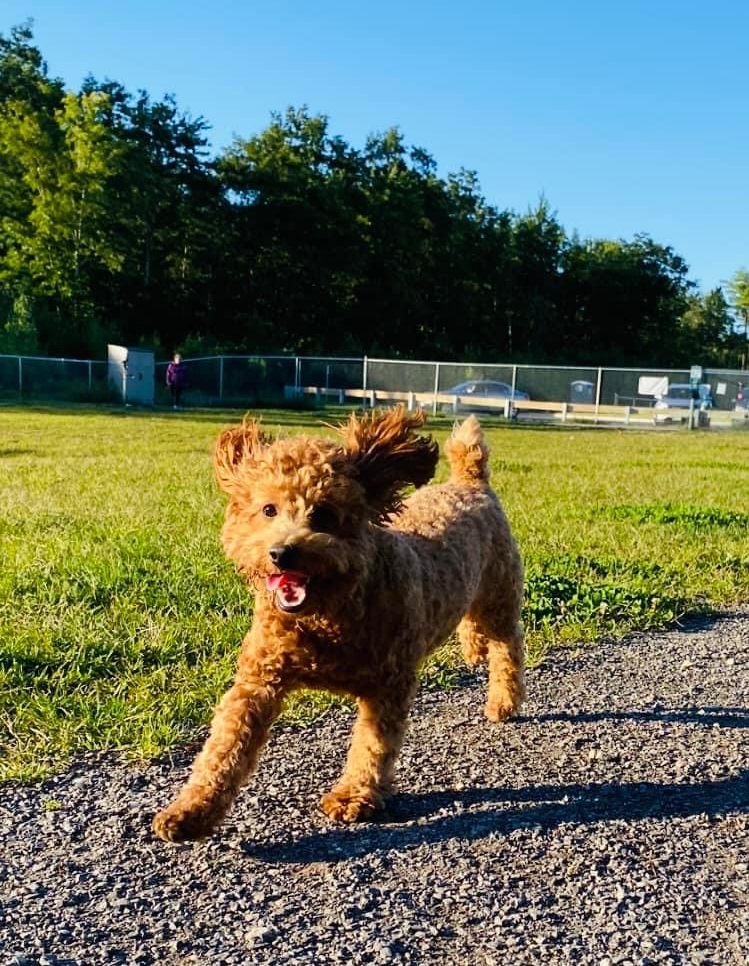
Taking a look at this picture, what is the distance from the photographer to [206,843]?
2689 mm

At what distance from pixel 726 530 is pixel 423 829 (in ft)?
19.6

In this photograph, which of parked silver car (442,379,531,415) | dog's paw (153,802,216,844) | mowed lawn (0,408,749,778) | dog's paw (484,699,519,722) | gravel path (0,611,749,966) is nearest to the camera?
gravel path (0,611,749,966)

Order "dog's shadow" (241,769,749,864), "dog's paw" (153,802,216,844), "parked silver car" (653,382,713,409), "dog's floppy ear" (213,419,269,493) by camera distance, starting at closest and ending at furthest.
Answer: "dog's paw" (153,802,216,844)
"dog's shadow" (241,769,749,864)
"dog's floppy ear" (213,419,269,493)
"parked silver car" (653,382,713,409)

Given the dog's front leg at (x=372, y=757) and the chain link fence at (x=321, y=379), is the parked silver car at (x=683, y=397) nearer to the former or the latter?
the chain link fence at (x=321, y=379)

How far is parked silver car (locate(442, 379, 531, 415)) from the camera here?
2945cm

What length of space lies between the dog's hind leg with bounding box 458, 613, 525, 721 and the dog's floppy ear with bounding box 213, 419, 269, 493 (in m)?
1.49

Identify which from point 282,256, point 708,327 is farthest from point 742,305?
point 282,256

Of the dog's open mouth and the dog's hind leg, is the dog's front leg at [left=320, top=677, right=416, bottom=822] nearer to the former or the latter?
the dog's open mouth

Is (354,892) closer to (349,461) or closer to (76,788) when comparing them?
(76,788)

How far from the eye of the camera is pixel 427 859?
265 centimetres

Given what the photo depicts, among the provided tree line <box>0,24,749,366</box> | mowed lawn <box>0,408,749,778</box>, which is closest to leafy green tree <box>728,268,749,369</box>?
tree line <box>0,24,749,366</box>

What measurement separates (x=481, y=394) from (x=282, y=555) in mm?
27729

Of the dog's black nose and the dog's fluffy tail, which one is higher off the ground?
the dog's fluffy tail

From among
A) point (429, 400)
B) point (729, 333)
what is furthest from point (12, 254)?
point (729, 333)
